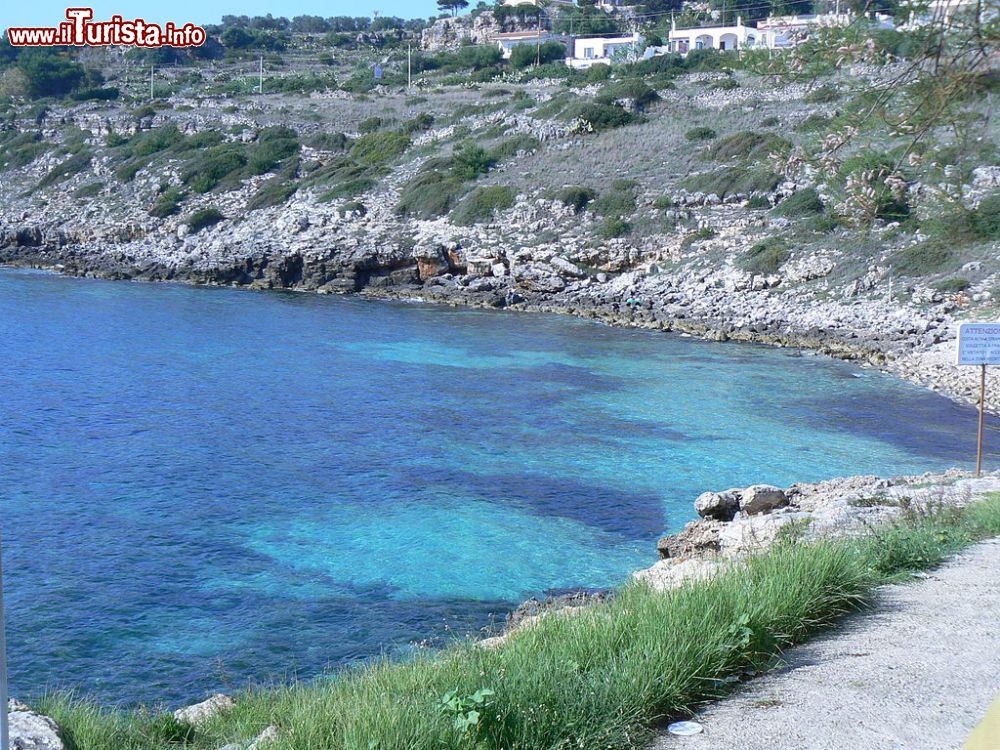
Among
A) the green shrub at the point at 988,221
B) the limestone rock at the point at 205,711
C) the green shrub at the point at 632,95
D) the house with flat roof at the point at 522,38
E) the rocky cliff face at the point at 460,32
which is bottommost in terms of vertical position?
the limestone rock at the point at 205,711

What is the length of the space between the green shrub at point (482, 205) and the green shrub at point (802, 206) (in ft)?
37.3

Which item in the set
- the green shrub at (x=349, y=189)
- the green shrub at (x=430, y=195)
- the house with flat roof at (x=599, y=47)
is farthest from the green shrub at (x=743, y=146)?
the house with flat roof at (x=599, y=47)

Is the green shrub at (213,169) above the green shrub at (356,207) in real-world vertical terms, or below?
above

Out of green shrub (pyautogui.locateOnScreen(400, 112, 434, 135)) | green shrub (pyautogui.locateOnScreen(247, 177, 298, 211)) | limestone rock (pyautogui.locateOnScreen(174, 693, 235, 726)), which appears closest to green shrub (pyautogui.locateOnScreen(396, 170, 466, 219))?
green shrub (pyautogui.locateOnScreen(247, 177, 298, 211))

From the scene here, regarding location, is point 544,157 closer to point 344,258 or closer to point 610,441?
point 344,258

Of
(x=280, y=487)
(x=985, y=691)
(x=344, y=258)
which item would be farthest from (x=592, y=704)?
(x=344, y=258)

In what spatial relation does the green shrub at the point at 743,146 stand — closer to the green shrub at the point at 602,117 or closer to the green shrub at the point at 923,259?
the green shrub at the point at 602,117

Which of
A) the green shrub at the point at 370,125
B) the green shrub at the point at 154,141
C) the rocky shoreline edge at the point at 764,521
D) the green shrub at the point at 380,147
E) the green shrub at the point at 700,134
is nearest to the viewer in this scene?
the rocky shoreline edge at the point at 764,521

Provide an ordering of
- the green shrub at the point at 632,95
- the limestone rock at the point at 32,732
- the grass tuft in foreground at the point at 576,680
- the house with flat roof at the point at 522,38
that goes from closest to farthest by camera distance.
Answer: the grass tuft in foreground at the point at 576,680
the limestone rock at the point at 32,732
the green shrub at the point at 632,95
the house with flat roof at the point at 522,38

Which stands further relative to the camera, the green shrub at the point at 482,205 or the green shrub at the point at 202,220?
the green shrub at the point at 202,220

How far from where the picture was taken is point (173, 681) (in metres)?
10.4

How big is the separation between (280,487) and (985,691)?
13188mm

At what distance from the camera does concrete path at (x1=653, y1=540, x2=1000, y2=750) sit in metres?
5.11

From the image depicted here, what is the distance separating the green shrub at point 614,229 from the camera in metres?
39.7
